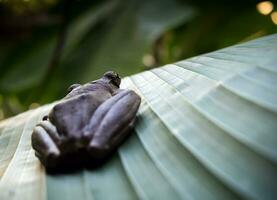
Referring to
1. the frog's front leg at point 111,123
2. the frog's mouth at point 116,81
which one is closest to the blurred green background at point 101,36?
the frog's mouth at point 116,81

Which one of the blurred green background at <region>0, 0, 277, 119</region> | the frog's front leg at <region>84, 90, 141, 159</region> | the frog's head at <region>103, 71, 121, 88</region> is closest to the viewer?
the frog's front leg at <region>84, 90, 141, 159</region>

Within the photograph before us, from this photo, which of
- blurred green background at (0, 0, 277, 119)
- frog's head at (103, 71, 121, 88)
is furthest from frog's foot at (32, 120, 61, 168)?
blurred green background at (0, 0, 277, 119)

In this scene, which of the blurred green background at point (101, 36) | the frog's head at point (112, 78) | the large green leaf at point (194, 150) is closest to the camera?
the large green leaf at point (194, 150)

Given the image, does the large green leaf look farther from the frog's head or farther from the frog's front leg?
the frog's head

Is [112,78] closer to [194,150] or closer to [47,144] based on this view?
[47,144]

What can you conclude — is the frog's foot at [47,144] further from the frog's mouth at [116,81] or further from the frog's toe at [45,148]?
the frog's mouth at [116,81]

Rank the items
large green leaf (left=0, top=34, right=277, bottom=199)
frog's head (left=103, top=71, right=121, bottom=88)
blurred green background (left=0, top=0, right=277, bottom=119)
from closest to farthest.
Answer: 1. large green leaf (left=0, top=34, right=277, bottom=199)
2. frog's head (left=103, top=71, right=121, bottom=88)
3. blurred green background (left=0, top=0, right=277, bottom=119)
